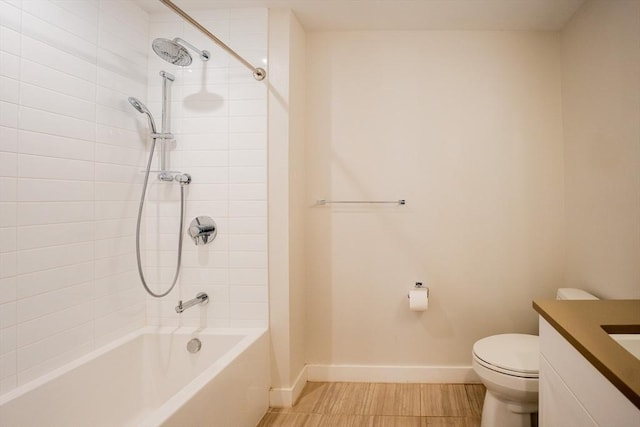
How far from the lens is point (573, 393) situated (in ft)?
3.64

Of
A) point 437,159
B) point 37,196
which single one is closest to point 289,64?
point 437,159

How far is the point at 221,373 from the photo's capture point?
162 centimetres

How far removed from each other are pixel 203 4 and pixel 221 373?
1.97m

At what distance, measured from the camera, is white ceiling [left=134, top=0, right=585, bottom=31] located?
6.88 feet

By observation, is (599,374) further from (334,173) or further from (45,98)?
(45,98)

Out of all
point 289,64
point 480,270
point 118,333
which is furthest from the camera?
point 480,270

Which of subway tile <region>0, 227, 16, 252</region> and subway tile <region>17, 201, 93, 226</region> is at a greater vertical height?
subway tile <region>17, 201, 93, 226</region>

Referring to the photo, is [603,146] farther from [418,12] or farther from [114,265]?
[114,265]

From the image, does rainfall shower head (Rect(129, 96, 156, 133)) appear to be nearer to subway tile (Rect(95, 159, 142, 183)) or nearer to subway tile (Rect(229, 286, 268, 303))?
subway tile (Rect(95, 159, 142, 183))

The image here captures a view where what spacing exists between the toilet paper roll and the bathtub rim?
0.91m

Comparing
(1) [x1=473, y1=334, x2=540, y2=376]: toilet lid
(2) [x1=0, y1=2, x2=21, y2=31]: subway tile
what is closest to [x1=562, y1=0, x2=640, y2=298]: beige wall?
(1) [x1=473, y1=334, x2=540, y2=376]: toilet lid

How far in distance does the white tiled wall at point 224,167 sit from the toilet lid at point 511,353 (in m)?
1.20

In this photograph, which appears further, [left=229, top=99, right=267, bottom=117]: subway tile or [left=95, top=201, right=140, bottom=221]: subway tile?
[left=229, top=99, right=267, bottom=117]: subway tile

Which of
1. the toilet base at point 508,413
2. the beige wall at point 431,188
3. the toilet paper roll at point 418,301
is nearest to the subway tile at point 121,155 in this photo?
the beige wall at point 431,188
